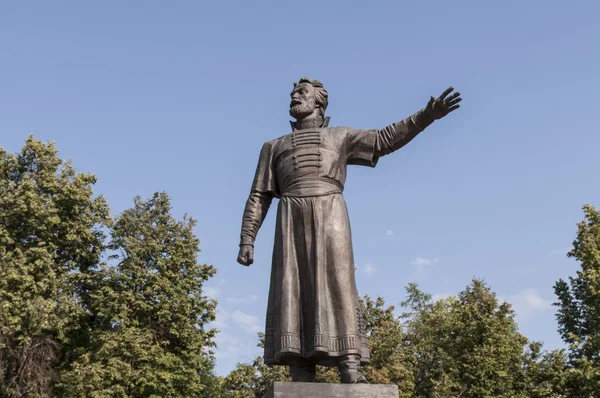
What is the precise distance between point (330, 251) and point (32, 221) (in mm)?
23894

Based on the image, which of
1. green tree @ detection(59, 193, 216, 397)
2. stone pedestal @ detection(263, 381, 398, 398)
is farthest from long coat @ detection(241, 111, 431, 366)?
green tree @ detection(59, 193, 216, 397)

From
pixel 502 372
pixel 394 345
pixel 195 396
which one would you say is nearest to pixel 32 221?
pixel 195 396

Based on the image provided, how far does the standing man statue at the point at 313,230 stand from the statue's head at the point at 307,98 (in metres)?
0.01

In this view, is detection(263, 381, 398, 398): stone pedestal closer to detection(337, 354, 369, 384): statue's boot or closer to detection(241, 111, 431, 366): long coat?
detection(337, 354, 369, 384): statue's boot

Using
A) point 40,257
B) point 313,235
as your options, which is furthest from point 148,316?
point 313,235

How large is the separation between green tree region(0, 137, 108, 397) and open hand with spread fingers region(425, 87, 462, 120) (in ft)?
73.4

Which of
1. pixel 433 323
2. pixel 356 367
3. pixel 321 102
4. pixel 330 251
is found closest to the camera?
pixel 356 367

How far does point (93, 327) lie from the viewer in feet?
99.0

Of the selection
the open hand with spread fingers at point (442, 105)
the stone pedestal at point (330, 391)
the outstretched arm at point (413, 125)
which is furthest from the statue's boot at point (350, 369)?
the open hand with spread fingers at point (442, 105)

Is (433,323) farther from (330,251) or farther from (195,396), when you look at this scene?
(330,251)

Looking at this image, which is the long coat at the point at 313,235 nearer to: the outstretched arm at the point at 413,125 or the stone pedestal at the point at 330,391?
the outstretched arm at the point at 413,125

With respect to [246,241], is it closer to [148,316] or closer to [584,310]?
[148,316]

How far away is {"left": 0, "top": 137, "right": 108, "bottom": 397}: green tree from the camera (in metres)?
27.1

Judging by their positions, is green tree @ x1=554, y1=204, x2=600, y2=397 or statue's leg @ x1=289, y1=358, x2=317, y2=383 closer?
statue's leg @ x1=289, y1=358, x2=317, y2=383
